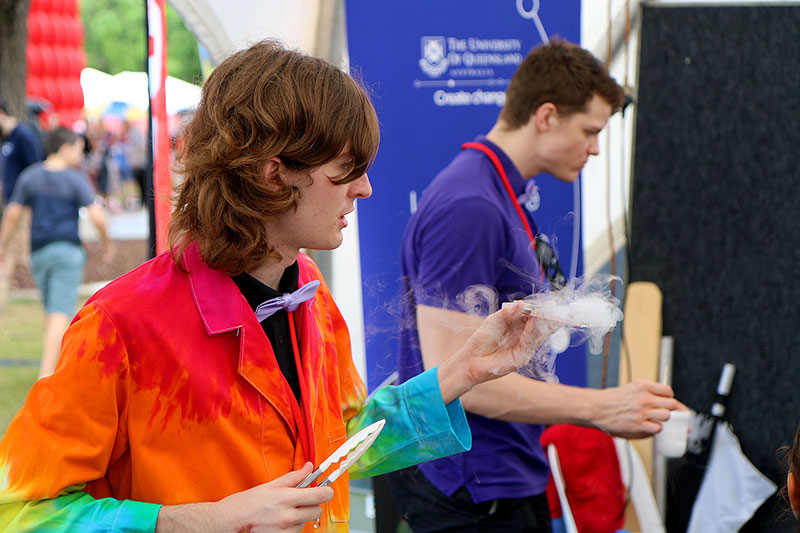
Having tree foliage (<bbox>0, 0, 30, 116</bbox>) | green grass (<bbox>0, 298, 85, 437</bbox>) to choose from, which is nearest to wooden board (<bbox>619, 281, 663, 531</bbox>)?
green grass (<bbox>0, 298, 85, 437</bbox>)

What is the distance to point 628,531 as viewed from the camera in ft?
8.89

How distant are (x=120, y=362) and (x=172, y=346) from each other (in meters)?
0.07

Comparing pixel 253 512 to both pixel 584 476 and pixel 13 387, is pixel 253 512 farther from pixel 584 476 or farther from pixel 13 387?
pixel 13 387

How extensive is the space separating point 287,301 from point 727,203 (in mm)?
2487

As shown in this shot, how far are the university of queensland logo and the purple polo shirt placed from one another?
1167mm

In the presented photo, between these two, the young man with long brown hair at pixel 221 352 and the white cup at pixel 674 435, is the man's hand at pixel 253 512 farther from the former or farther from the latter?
the white cup at pixel 674 435

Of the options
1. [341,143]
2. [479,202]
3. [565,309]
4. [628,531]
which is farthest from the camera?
[628,531]

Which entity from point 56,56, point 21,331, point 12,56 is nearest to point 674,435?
point 21,331

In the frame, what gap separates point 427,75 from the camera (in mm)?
2932

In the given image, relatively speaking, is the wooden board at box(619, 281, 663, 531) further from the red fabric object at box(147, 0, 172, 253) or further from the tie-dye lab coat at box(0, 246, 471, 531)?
the tie-dye lab coat at box(0, 246, 471, 531)

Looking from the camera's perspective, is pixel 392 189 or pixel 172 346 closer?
pixel 172 346

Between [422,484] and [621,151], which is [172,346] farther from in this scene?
[621,151]

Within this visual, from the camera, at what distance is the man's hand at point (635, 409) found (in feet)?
5.49

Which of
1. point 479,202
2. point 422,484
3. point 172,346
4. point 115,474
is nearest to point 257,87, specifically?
point 172,346
